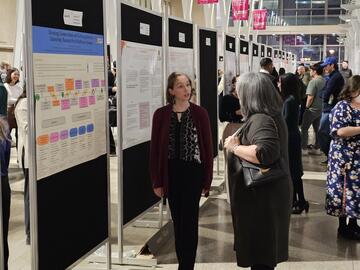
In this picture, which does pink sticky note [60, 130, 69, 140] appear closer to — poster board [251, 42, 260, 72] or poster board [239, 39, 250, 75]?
poster board [239, 39, 250, 75]

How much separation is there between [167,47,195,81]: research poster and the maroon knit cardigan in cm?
137

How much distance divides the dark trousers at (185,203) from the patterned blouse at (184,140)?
0.16ft

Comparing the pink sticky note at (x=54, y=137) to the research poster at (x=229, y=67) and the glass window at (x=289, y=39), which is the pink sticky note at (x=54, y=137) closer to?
the research poster at (x=229, y=67)

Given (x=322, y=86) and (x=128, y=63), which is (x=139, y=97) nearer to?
(x=128, y=63)

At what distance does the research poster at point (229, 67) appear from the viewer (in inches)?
285

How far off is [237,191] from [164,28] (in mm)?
2186

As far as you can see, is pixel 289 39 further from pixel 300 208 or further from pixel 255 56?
pixel 300 208

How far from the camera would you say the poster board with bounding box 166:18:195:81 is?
484 cm

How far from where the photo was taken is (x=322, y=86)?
8977 millimetres

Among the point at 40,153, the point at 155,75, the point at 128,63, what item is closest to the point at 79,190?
the point at 40,153

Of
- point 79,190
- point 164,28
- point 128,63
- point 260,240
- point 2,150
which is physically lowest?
point 260,240

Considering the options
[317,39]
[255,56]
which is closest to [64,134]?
[255,56]

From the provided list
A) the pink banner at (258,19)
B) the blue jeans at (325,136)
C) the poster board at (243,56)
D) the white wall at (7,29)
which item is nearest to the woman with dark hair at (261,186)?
the blue jeans at (325,136)

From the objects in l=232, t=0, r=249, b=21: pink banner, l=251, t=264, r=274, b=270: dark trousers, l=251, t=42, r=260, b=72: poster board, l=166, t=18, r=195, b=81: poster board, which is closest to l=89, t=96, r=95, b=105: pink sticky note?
l=251, t=264, r=274, b=270: dark trousers
